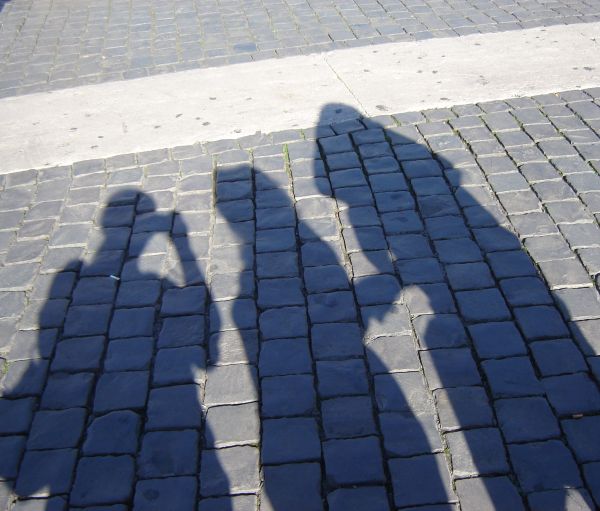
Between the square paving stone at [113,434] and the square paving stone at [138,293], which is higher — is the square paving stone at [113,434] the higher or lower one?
the higher one

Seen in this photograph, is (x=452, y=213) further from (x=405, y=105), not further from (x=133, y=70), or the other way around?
(x=133, y=70)

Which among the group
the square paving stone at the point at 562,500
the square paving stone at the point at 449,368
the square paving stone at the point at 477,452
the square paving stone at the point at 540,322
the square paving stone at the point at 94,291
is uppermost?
the square paving stone at the point at 562,500

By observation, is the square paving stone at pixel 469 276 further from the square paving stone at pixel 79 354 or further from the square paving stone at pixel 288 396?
the square paving stone at pixel 79 354

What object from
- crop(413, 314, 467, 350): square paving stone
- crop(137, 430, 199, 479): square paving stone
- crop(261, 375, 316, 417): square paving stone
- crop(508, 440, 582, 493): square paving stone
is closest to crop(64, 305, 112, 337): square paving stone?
crop(137, 430, 199, 479): square paving stone

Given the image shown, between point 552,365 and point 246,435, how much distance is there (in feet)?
5.03

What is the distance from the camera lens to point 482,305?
11.8 ft

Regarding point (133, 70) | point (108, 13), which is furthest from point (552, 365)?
point (108, 13)

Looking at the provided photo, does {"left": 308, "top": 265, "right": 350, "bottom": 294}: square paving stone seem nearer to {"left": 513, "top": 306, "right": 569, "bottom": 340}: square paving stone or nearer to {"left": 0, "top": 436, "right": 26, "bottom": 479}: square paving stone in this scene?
{"left": 513, "top": 306, "right": 569, "bottom": 340}: square paving stone

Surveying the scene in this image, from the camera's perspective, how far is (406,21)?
289 inches

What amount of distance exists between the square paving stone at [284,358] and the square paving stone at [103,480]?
0.79 meters

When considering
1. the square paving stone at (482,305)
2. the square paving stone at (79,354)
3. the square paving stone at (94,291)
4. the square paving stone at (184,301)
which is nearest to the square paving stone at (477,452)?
the square paving stone at (482,305)

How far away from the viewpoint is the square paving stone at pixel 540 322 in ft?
11.1

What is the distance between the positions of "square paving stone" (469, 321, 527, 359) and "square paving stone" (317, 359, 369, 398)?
62 cm

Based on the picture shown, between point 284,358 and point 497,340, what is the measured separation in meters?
1.10
